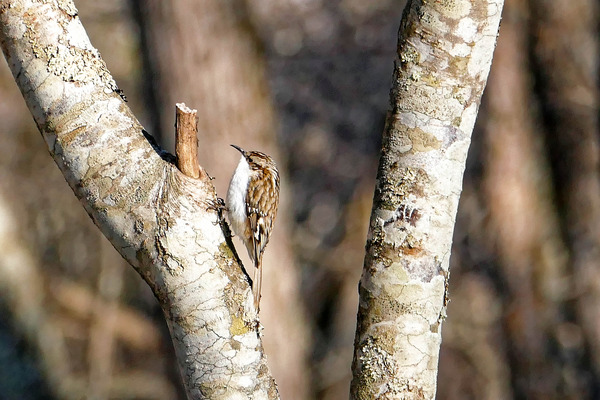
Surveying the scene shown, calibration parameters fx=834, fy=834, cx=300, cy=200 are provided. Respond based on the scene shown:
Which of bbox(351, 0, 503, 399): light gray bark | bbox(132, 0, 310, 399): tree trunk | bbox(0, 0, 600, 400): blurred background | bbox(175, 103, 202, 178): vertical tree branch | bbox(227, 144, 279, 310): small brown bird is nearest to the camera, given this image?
bbox(351, 0, 503, 399): light gray bark

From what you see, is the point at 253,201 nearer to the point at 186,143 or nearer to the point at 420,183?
the point at 186,143

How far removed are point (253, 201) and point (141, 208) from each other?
223 centimetres

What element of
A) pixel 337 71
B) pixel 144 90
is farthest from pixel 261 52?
pixel 337 71

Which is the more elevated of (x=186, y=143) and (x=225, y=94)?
(x=225, y=94)

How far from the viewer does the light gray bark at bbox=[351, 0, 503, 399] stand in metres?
2.25

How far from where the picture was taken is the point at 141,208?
7.43ft

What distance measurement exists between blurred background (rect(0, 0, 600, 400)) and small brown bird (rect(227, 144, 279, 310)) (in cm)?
251

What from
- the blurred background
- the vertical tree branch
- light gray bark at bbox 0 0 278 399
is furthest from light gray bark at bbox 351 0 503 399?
the blurred background

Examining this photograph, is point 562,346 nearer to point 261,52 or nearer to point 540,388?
point 540,388

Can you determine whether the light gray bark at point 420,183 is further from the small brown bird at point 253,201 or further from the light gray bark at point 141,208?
the small brown bird at point 253,201

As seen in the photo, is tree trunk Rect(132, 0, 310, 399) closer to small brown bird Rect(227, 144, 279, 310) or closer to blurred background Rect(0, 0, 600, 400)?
blurred background Rect(0, 0, 600, 400)

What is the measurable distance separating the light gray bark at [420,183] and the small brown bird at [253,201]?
6.13ft

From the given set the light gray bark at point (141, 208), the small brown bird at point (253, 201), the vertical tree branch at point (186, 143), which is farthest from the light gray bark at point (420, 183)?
the small brown bird at point (253, 201)

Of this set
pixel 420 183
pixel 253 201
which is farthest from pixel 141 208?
pixel 253 201
